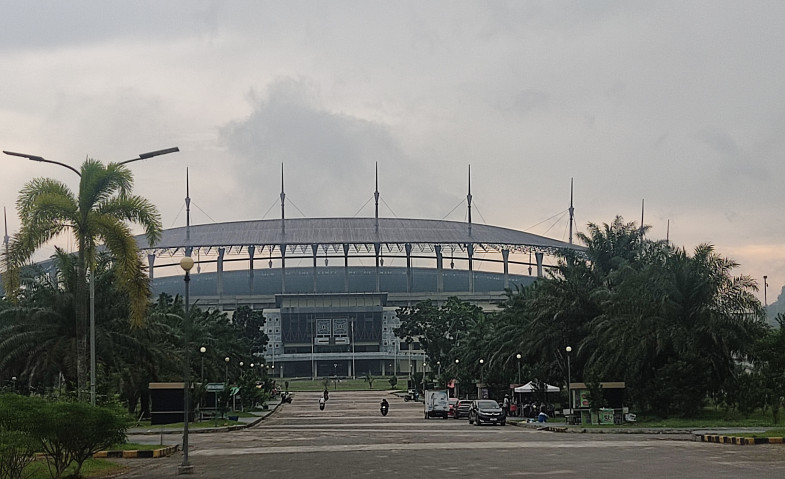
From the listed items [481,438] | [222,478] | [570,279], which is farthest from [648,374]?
[222,478]

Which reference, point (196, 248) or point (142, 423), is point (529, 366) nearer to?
point (142, 423)

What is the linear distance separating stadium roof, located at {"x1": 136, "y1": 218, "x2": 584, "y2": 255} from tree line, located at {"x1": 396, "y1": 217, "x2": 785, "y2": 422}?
275 feet

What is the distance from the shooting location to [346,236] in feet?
503

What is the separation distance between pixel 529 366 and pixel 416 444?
3814 cm

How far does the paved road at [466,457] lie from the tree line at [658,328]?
36.2 feet

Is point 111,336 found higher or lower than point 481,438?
higher

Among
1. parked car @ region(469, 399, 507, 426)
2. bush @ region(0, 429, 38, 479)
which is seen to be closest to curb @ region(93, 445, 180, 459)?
bush @ region(0, 429, 38, 479)

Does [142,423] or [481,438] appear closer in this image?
[481,438]

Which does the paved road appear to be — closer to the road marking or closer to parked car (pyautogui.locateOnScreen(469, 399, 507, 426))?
the road marking

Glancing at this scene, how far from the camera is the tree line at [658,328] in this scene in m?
51.7

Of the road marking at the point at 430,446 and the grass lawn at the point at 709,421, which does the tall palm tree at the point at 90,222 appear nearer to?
the road marking at the point at 430,446

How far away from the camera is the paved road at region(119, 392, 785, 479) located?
24.1 m

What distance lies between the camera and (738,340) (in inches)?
2039

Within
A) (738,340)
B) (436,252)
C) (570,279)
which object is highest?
(436,252)
